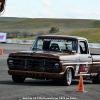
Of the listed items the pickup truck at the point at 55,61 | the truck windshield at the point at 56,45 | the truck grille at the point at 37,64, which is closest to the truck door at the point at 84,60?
the pickup truck at the point at 55,61

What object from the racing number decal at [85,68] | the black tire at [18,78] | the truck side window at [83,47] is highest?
the truck side window at [83,47]

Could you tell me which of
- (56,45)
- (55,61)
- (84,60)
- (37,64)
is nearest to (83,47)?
(84,60)

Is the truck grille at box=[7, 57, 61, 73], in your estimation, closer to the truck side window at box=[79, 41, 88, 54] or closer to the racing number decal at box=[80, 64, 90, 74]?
the racing number decal at box=[80, 64, 90, 74]

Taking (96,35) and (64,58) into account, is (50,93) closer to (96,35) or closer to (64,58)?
(64,58)

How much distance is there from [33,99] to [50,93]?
126 centimetres

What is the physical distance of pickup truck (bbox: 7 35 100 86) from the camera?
11672 millimetres

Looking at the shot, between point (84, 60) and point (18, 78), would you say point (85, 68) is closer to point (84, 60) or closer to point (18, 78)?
point (84, 60)

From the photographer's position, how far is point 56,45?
507 inches

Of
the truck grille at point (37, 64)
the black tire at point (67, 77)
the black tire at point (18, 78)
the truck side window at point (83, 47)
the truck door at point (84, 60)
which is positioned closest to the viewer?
the truck grille at point (37, 64)

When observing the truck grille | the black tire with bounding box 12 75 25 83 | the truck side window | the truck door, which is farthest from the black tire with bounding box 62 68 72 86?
the black tire with bounding box 12 75 25 83

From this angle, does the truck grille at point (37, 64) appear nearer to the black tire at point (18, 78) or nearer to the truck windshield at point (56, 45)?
the black tire at point (18, 78)

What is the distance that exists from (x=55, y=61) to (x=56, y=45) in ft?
4.53

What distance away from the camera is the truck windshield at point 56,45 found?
1277 cm
